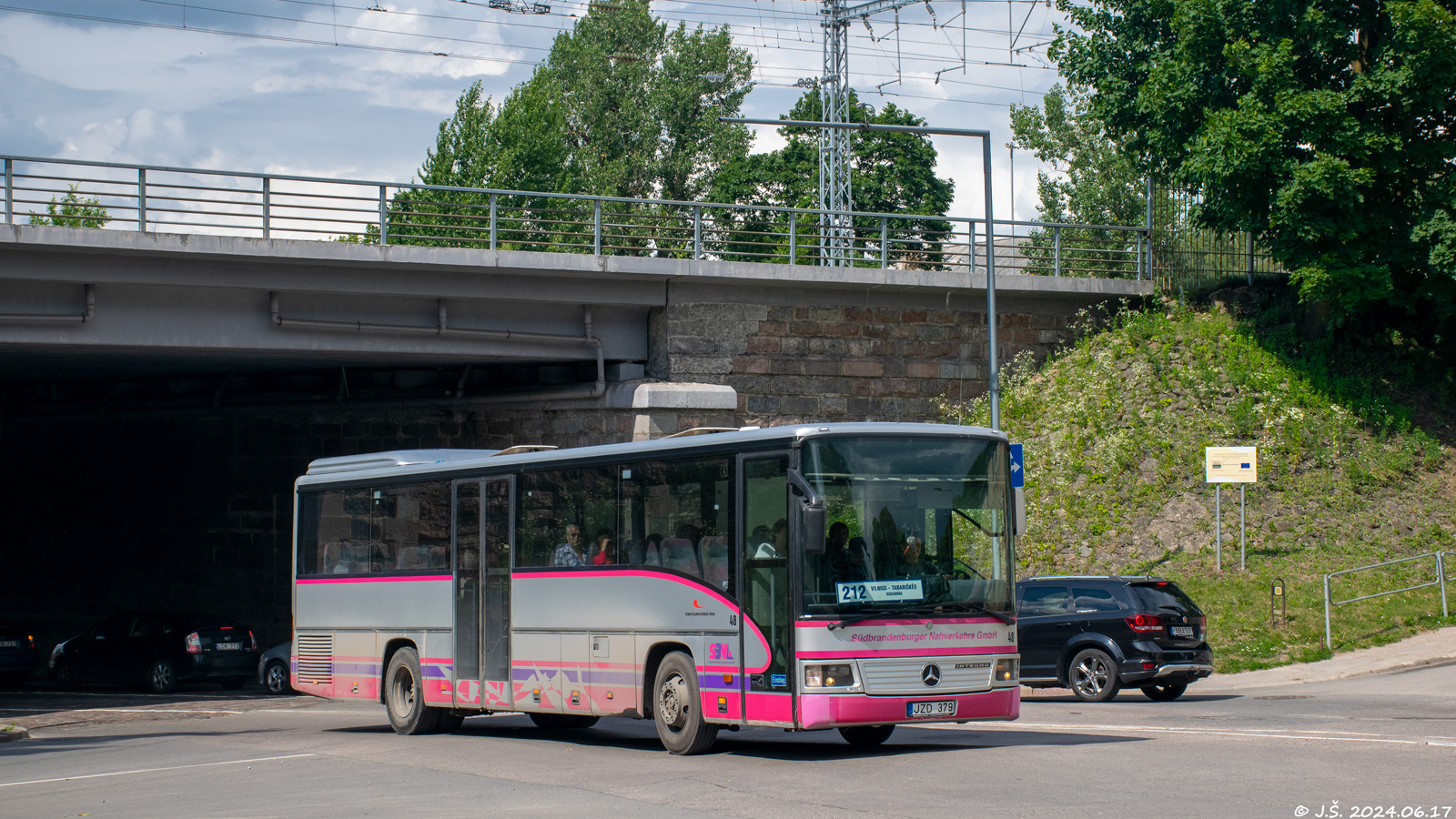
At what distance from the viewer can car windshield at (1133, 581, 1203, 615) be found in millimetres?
16828

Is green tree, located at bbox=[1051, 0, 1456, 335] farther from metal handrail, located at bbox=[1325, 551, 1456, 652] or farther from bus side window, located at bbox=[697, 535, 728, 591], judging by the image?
bus side window, located at bbox=[697, 535, 728, 591]

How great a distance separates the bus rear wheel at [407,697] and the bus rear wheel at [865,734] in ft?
15.8

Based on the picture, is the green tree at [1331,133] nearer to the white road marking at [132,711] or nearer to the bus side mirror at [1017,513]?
the bus side mirror at [1017,513]

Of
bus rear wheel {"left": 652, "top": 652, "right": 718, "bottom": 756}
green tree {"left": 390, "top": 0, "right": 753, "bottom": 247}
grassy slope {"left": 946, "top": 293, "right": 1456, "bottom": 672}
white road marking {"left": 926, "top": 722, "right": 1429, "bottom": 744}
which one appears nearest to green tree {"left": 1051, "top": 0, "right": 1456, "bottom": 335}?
grassy slope {"left": 946, "top": 293, "right": 1456, "bottom": 672}

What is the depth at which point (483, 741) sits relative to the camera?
1415cm

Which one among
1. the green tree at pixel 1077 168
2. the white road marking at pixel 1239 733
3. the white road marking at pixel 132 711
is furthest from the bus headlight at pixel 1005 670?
the green tree at pixel 1077 168

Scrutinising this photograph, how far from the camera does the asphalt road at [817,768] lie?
8.65 metres

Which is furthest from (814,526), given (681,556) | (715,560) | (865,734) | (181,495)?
(181,495)

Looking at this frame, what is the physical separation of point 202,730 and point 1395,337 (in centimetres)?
2258

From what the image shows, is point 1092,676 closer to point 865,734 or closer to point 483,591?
point 865,734

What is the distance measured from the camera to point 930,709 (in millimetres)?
11008

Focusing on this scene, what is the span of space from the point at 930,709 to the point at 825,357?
15.4 meters

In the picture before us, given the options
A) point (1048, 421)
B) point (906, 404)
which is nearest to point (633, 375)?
point (906, 404)

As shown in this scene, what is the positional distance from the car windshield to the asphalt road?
3.56 ft
